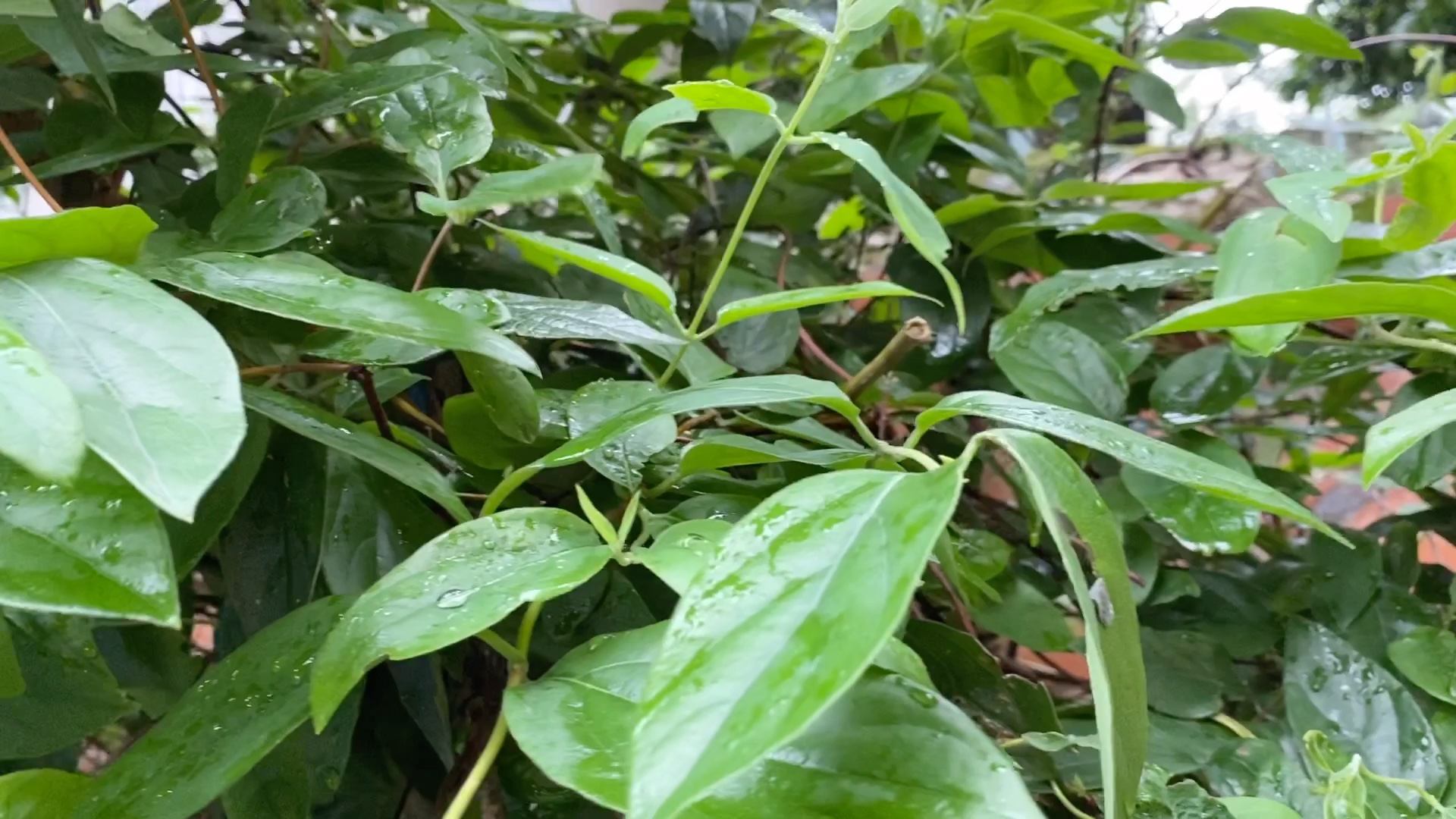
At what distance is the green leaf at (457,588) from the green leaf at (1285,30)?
0.60 metres

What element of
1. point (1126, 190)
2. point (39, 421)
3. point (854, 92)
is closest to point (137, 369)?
point (39, 421)

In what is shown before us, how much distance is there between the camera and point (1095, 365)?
1.39ft

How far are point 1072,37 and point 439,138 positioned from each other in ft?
1.12

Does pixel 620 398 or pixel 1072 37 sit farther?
pixel 1072 37

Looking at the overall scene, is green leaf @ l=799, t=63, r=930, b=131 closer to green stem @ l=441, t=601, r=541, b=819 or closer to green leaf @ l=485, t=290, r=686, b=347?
green leaf @ l=485, t=290, r=686, b=347

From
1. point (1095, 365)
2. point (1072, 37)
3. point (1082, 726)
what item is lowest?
point (1082, 726)

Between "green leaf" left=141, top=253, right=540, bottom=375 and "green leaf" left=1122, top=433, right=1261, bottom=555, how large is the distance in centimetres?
28


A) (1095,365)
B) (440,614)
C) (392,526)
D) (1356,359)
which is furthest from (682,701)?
(1356,359)

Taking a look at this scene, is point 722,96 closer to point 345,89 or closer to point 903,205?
point 903,205

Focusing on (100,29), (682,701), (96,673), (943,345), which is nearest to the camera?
(682,701)

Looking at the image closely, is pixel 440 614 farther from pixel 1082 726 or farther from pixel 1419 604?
pixel 1419 604

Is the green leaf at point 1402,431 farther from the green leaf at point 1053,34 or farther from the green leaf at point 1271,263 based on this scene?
the green leaf at point 1053,34

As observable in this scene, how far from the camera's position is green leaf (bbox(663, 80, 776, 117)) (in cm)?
27

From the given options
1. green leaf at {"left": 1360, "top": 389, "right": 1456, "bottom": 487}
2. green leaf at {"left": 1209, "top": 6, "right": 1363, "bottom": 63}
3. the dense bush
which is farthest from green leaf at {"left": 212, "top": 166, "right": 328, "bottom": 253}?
green leaf at {"left": 1209, "top": 6, "right": 1363, "bottom": 63}
